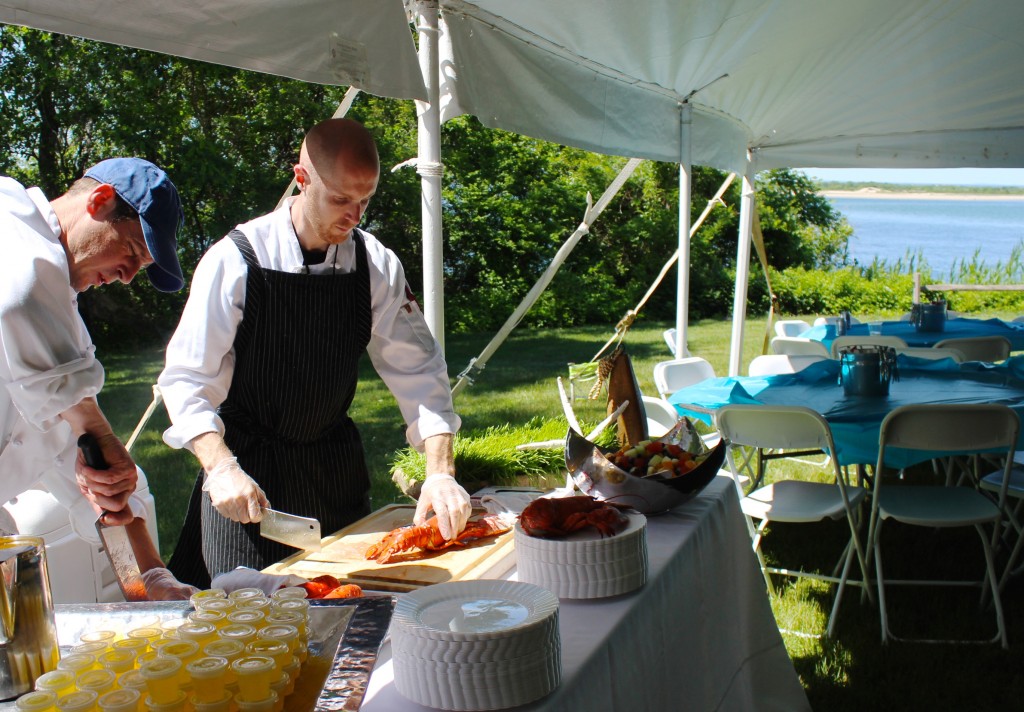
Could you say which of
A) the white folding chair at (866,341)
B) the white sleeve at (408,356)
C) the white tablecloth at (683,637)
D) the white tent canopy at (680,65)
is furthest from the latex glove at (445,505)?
the white folding chair at (866,341)

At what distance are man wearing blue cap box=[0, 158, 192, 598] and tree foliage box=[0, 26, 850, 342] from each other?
8876 millimetres

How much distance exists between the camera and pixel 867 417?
320 cm

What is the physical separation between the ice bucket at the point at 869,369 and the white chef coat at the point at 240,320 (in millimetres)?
1981

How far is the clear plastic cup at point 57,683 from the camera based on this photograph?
95 cm

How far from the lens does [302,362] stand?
2.13 meters

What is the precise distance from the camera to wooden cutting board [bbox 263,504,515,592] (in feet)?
5.53

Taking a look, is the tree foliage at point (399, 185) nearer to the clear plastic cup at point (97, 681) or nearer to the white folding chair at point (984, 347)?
the white folding chair at point (984, 347)

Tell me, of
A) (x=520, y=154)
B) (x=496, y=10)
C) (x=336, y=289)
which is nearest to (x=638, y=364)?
(x=520, y=154)

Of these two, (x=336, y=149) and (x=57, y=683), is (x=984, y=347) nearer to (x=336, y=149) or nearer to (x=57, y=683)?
(x=336, y=149)

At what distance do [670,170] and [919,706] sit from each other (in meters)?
14.5

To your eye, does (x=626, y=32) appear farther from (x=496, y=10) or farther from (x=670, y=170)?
(x=670, y=170)

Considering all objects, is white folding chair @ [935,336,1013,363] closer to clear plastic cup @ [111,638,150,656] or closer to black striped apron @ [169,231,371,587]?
black striped apron @ [169,231,371,587]

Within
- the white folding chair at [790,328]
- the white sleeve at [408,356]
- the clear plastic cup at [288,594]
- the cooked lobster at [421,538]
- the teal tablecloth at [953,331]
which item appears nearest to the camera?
the clear plastic cup at [288,594]

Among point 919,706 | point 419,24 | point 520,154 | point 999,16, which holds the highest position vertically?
point 520,154
